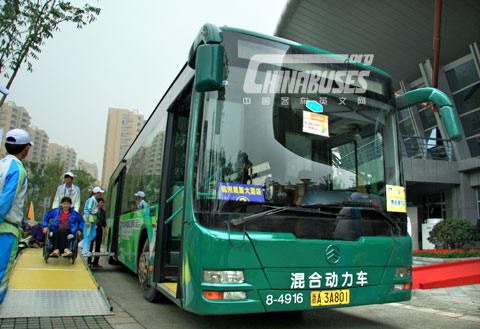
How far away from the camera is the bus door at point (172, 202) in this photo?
5.07 m

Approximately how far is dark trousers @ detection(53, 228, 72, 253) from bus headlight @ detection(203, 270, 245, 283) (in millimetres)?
5491

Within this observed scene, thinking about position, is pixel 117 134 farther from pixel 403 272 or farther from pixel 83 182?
pixel 403 272

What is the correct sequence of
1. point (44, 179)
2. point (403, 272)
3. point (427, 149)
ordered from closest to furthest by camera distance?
1. point (403, 272)
2. point (427, 149)
3. point (44, 179)

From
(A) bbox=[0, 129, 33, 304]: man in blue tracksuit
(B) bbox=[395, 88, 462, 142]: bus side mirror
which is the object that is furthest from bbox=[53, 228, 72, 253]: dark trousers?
(B) bbox=[395, 88, 462, 142]: bus side mirror

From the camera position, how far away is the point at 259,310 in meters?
3.44

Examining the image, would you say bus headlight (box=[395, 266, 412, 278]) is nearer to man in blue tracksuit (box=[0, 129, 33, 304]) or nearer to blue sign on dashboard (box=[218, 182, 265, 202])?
blue sign on dashboard (box=[218, 182, 265, 202])

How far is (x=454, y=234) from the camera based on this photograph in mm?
14047

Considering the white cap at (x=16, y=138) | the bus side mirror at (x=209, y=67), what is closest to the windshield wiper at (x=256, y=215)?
the bus side mirror at (x=209, y=67)

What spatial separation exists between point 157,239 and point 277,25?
18844 millimetres

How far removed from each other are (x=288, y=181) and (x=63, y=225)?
5945 mm

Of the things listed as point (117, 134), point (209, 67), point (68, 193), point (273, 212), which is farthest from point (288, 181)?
point (117, 134)

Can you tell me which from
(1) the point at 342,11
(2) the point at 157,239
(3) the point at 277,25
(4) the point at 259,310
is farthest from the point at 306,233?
(3) the point at 277,25

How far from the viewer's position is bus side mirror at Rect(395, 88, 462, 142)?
4145 millimetres

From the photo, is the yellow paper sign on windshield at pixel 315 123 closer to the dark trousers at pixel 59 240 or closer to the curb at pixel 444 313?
the curb at pixel 444 313
